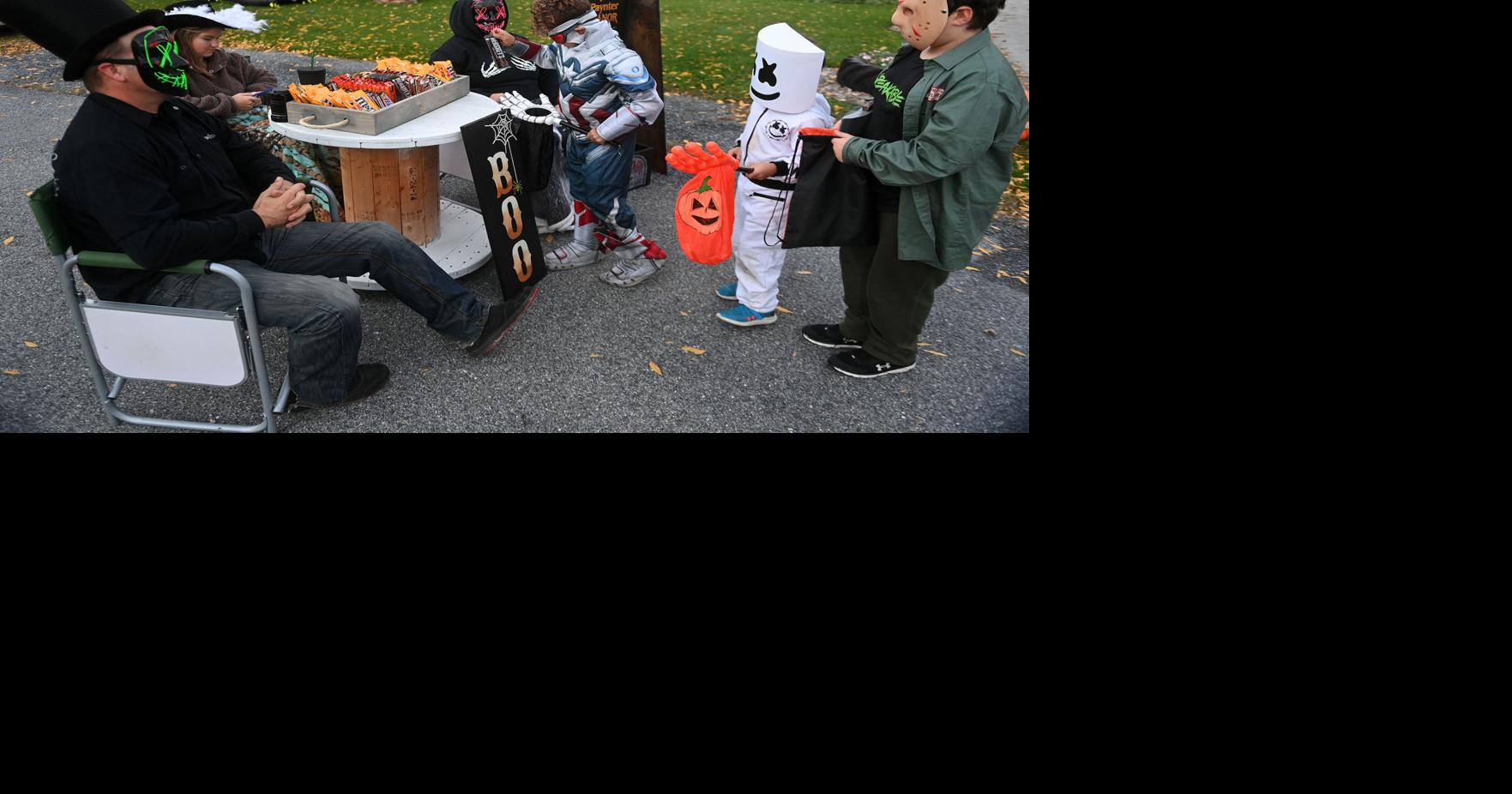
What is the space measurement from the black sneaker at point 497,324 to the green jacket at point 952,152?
187 centimetres

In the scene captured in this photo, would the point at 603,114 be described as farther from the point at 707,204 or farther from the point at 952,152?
the point at 952,152

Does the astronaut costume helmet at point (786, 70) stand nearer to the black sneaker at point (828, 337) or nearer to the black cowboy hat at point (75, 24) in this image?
the black sneaker at point (828, 337)

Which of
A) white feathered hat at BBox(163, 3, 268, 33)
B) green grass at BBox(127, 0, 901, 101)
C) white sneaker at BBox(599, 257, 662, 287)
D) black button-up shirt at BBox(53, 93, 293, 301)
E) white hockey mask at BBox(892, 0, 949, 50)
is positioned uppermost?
green grass at BBox(127, 0, 901, 101)

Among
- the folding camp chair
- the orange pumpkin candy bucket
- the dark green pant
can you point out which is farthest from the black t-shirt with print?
the folding camp chair

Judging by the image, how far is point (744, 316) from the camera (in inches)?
185

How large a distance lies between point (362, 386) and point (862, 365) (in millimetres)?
2303

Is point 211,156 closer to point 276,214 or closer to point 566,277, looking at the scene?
point 276,214

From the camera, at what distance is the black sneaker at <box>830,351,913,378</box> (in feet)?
14.1

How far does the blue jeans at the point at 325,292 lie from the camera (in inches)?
134

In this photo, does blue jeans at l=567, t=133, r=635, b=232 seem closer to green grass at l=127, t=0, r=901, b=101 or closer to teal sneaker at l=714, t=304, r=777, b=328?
teal sneaker at l=714, t=304, r=777, b=328

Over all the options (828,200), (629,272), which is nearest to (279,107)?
(629,272)

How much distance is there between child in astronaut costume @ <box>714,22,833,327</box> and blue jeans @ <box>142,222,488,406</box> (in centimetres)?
139

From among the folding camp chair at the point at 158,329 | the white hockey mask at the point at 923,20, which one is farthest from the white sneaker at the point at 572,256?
the white hockey mask at the point at 923,20

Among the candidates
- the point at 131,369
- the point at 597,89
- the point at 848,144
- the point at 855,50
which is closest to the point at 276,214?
the point at 131,369
